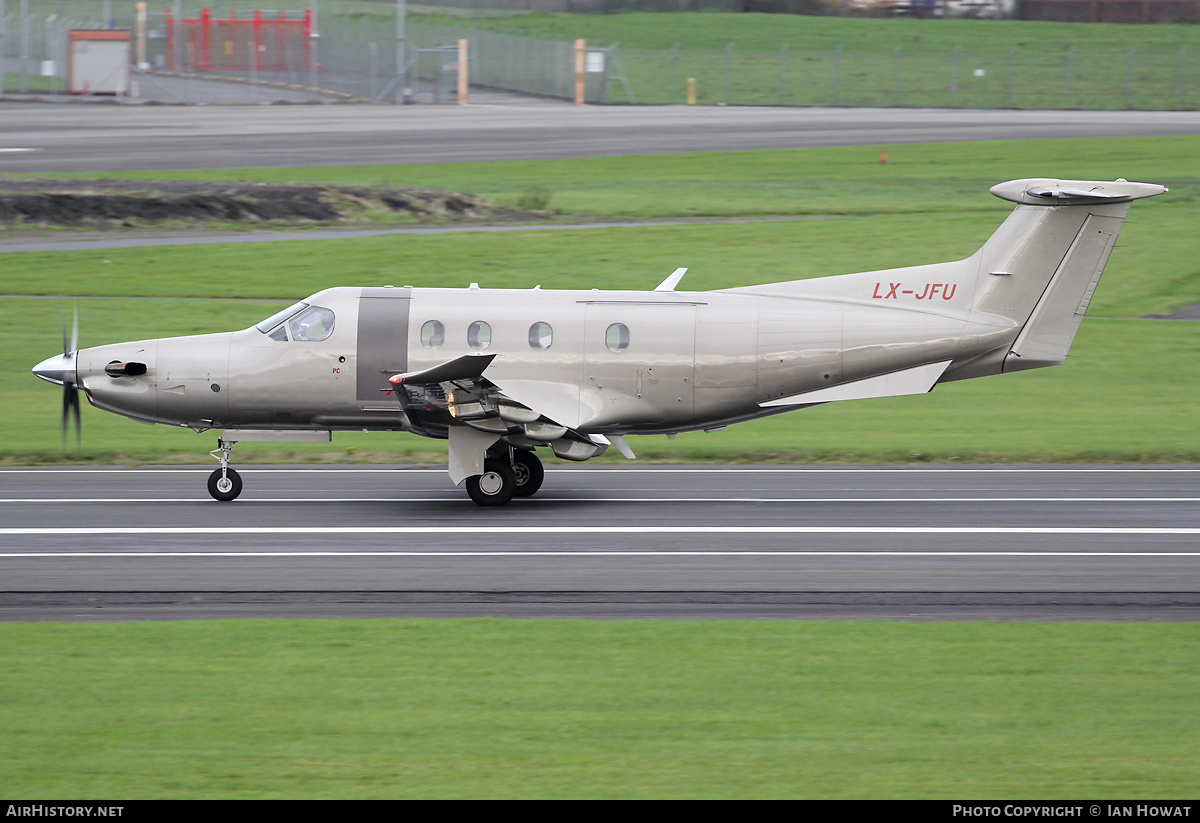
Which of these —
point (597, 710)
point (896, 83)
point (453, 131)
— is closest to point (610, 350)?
point (597, 710)

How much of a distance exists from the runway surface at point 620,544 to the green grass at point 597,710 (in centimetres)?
102

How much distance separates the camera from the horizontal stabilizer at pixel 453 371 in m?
17.1

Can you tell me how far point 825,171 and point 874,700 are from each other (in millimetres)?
43217

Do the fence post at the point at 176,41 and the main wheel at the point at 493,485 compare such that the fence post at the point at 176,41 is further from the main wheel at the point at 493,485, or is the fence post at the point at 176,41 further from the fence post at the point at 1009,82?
the main wheel at the point at 493,485

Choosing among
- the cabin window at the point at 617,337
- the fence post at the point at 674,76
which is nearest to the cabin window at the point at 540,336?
the cabin window at the point at 617,337

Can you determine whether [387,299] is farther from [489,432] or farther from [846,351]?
[846,351]

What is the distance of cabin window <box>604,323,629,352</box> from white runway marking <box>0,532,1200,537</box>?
2.73 m

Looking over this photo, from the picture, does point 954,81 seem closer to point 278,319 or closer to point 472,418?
point 278,319

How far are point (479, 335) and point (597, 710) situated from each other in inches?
367

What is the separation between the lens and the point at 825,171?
51312mm

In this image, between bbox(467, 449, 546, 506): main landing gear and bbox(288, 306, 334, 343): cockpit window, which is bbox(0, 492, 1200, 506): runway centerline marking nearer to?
bbox(467, 449, 546, 506): main landing gear

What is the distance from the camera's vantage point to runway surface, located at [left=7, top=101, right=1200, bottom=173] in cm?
4891

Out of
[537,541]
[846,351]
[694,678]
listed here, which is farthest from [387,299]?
[694,678]

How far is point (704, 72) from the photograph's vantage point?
81688 millimetres
